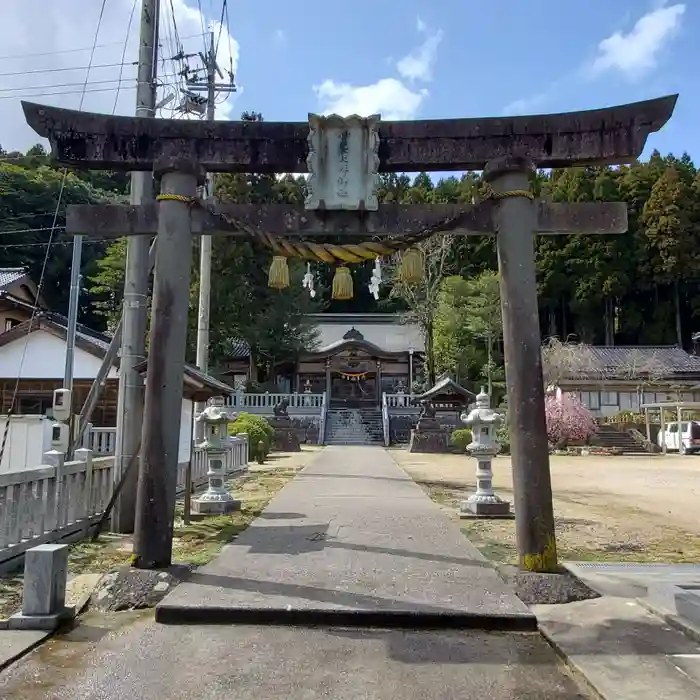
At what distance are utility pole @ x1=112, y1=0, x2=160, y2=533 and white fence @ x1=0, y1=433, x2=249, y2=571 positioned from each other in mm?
365

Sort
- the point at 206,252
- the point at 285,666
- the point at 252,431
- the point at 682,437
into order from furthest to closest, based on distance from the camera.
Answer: the point at 682,437
the point at 252,431
the point at 206,252
the point at 285,666

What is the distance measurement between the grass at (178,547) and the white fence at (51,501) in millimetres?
280

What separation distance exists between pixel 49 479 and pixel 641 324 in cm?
5416

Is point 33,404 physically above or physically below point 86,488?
above

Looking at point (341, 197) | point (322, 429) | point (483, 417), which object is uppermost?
point (341, 197)

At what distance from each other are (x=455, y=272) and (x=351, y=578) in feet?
164

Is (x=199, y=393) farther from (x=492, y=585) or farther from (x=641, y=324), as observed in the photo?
(x=641, y=324)

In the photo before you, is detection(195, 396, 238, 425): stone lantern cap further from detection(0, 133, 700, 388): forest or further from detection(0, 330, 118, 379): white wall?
detection(0, 133, 700, 388): forest

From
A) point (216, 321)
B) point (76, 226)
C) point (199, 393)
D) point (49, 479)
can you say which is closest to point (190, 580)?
point (49, 479)

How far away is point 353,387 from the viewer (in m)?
44.9

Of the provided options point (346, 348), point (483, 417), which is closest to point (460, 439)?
point (346, 348)

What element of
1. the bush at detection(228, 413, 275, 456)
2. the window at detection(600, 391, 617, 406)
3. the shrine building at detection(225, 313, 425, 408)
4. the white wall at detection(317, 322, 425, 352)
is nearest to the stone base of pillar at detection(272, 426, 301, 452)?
the bush at detection(228, 413, 275, 456)

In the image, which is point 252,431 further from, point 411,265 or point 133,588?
point 133,588

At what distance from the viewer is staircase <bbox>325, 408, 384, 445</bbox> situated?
119 feet
